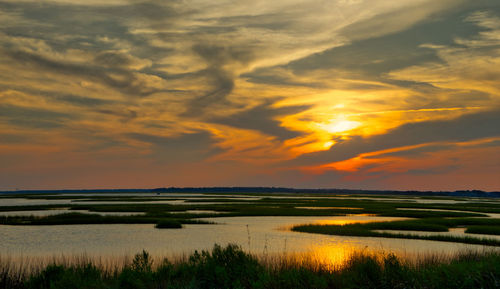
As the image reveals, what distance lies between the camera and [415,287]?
12.3 m

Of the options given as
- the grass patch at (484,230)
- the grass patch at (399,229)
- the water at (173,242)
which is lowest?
the grass patch at (484,230)

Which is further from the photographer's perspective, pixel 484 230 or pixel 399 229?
pixel 399 229

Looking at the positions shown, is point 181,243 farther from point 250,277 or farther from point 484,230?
point 484,230

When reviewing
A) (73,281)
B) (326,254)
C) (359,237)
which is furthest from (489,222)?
(73,281)

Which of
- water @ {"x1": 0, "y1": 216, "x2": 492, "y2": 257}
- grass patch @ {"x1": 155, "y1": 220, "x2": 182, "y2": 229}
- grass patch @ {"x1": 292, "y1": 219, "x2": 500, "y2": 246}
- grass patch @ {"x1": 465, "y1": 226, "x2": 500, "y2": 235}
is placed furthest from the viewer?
grass patch @ {"x1": 155, "y1": 220, "x2": 182, "y2": 229}

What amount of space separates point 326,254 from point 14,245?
18.9 metres

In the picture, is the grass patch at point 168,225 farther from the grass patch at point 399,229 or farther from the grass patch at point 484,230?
the grass patch at point 484,230

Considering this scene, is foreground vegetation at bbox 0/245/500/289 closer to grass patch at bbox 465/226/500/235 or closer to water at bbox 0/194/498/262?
water at bbox 0/194/498/262

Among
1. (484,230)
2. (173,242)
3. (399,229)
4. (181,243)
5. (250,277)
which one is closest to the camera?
(250,277)

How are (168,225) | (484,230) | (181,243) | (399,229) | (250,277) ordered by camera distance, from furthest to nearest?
(399,229) < (168,225) < (484,230) < (181,243) < (250,277)

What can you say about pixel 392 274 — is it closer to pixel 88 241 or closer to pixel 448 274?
pixel 448 274

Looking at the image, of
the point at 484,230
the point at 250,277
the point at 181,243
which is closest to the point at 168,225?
the point at 181,243

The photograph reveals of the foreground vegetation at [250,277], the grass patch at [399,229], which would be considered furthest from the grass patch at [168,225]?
the foreground vegetation at [250,277]

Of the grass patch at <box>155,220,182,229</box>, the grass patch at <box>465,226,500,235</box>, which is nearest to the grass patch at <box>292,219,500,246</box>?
the grass patch at <box>465,226,500,235</box>
